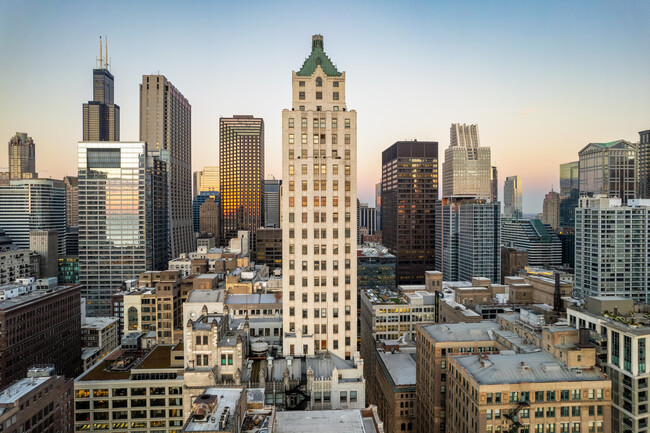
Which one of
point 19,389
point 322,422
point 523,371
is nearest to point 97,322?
point 19,389

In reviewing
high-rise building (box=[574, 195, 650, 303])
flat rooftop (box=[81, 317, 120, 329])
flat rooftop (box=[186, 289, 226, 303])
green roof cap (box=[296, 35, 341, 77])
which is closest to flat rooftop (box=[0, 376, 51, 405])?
flat rooftop (box=[186, 289, 226, 303])

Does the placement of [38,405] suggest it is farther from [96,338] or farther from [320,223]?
[96,338]

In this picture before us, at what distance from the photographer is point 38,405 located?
79.2 m

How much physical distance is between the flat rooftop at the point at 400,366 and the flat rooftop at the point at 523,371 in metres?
33.9

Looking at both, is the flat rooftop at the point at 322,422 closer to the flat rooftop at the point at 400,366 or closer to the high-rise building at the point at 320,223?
the high-rise building at the point at 320,223

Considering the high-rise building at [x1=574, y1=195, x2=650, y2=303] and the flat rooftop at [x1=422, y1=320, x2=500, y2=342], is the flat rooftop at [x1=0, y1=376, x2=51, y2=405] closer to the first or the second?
the flat rooftop at [x1=422, y1=320, x2=500, y2=342]

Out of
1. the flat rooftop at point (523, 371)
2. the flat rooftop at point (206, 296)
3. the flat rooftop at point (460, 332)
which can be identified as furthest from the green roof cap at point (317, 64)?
the flat rooftop at point (523, 371)

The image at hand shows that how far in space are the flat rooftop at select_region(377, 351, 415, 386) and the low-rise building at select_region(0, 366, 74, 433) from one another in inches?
2942

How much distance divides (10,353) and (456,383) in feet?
399

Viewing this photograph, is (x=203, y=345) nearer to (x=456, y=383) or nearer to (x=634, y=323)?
(x=456, y=383)

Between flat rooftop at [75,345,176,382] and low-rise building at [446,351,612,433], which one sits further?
flat rooftop at [75,345,176,382]

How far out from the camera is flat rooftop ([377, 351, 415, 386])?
108 metres

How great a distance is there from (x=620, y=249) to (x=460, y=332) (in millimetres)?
110024

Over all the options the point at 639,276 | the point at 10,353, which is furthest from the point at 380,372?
the point at 639,276
